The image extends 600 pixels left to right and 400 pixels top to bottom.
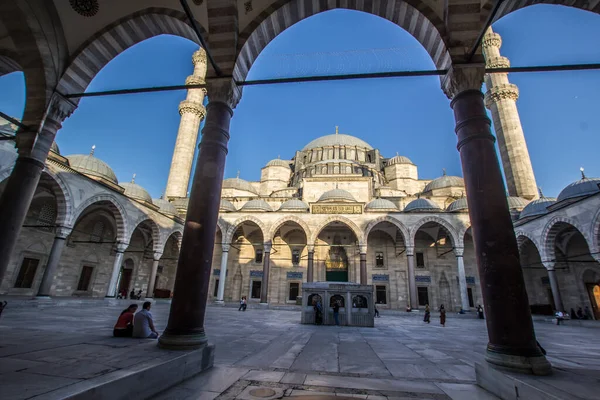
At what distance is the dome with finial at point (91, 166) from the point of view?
16797 millimetres

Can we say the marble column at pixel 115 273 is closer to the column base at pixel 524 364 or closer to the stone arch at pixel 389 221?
the stone arch at pixel 389 221

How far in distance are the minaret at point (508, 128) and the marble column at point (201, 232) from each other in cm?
2400

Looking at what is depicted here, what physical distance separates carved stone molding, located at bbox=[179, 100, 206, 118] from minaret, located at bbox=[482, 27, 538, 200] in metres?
24.0

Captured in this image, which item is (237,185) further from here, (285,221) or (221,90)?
(221,90)

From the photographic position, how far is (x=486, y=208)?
3230mm

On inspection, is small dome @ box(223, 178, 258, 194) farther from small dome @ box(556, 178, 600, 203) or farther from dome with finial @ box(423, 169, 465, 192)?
small dome @ box(556, 178, 600, 203)

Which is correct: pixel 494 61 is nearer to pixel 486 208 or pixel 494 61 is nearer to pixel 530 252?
pixel 530 252

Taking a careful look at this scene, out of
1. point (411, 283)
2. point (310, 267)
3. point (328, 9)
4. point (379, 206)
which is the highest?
point (379, 206)

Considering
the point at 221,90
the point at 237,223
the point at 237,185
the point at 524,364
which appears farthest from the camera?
the point at 237,185

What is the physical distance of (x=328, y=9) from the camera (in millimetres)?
4871

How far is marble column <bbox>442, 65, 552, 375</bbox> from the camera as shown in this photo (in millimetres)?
2751

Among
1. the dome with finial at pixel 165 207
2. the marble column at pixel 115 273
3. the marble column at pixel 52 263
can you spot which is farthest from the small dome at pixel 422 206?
the marble column at pixel 52 263

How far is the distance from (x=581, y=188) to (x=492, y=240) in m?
17.2

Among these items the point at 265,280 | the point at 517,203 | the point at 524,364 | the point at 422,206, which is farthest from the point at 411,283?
the point at 524,364
